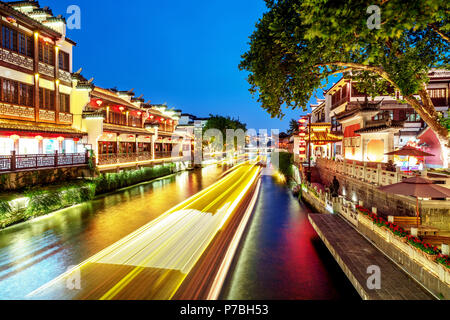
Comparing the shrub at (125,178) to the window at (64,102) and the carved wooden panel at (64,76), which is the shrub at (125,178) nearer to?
the window at (64,102)

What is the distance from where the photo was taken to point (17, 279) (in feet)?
26.9

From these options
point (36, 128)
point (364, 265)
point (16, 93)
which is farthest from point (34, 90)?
point (364, 265)

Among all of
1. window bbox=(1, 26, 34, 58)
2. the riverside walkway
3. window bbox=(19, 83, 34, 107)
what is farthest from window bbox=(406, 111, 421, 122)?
window bbox=(1, 26, 34, 58)

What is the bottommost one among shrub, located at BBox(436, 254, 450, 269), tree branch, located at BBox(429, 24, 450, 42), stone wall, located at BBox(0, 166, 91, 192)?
shrub, located at BBox(436, 254, 450, 269)

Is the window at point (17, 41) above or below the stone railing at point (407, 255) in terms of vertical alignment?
above

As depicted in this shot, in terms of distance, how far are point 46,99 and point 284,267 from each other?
70.7 feet

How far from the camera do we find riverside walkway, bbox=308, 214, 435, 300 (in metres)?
6.70

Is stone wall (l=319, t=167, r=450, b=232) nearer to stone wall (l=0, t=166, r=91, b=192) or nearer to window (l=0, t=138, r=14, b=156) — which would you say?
stone wall (l=0, t=166, r=91, b=192)

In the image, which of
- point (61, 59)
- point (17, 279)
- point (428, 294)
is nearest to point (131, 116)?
point (61, 59)

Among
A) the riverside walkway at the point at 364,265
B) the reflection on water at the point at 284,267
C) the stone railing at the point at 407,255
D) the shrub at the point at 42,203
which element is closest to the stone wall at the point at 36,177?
the shrub at the point at 42,203

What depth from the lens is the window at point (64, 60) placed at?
21.4 m

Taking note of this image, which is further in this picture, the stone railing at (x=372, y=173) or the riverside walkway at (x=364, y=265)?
the stone railing at (x=372, y=173)

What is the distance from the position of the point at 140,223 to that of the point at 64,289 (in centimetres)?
740
